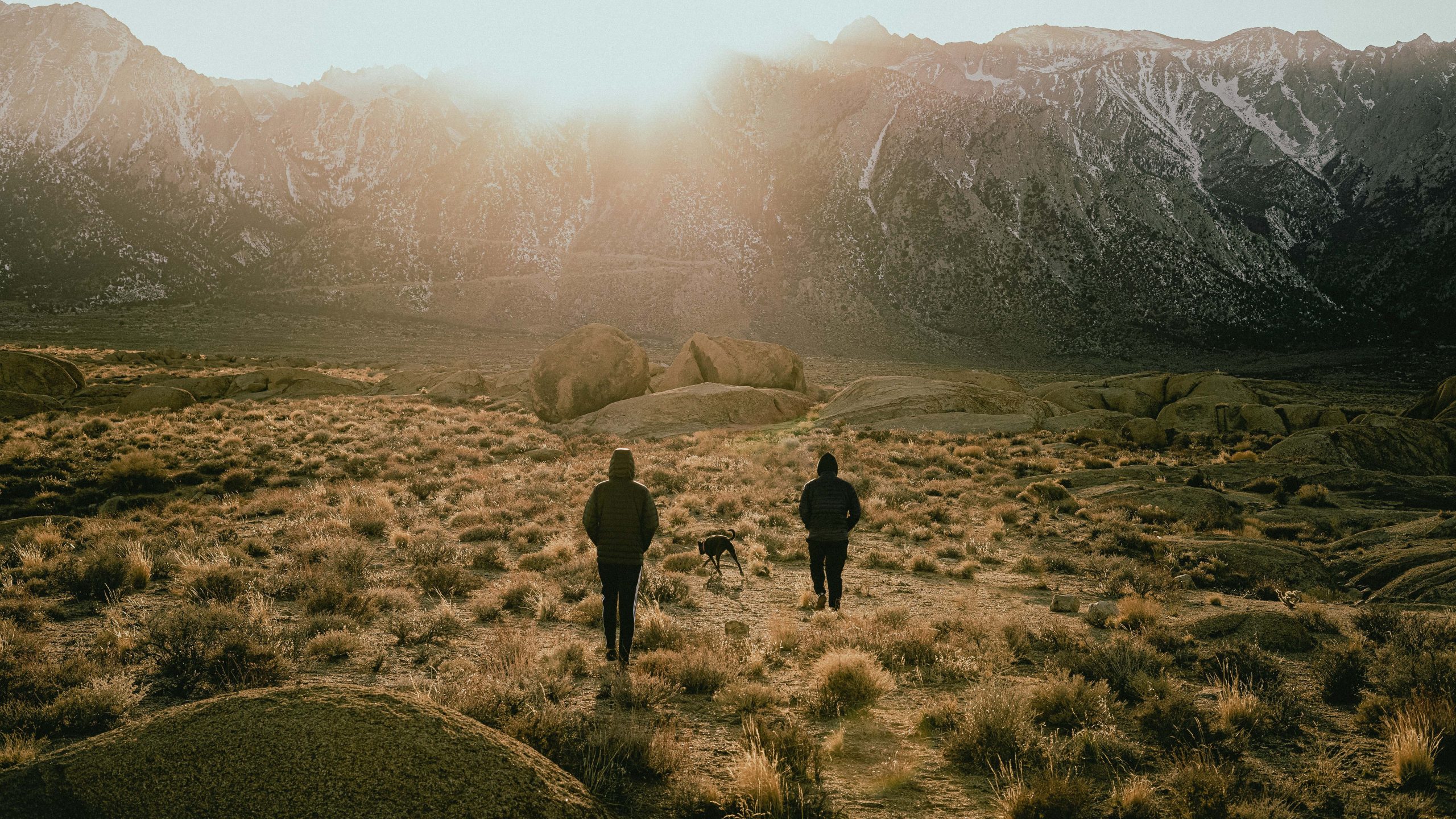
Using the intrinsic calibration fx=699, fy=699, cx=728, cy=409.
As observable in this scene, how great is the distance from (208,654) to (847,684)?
6.09 meters

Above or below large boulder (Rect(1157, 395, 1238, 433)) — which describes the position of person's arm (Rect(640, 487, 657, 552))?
above

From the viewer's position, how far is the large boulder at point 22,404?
2647cm

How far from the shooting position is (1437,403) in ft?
101

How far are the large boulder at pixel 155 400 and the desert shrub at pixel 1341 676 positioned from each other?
121 feet

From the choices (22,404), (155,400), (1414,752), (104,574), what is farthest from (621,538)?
(22,404)

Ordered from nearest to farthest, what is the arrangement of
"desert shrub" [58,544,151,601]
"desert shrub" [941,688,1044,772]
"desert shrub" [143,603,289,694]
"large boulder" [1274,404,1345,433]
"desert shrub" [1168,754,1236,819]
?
"desert shrub" [1168,754,1236,819]
"desert shrub" [941,688,1044,772]
"desert shrub" [143,603,289,694]
"desert shrub" [58,544,151,601]
"large boulder" [1274,404,1345,433]

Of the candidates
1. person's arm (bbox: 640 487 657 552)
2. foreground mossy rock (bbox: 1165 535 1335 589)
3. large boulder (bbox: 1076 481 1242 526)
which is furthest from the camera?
large boulder (bbox: 1076 481 1242 526)

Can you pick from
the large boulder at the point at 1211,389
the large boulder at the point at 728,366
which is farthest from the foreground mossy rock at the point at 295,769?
the large boulder at the point at 1211,389

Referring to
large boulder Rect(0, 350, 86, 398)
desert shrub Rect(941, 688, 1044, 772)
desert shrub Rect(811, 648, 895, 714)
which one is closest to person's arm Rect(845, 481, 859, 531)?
desert shrub Rect(811, 648, 895, 714)

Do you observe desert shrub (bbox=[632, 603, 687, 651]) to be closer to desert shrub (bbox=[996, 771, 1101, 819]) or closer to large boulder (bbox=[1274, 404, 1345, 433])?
desert shrub (bbox=[996, 771, 1101, 819])

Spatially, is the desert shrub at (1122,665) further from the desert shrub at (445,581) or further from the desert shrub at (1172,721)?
the desert shrub at (445,581)

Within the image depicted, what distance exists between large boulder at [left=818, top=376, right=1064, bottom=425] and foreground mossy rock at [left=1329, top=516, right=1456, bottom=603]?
19.1 m

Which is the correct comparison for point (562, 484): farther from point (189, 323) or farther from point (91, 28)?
point (91, 28)

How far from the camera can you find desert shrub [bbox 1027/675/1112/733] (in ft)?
20.1
